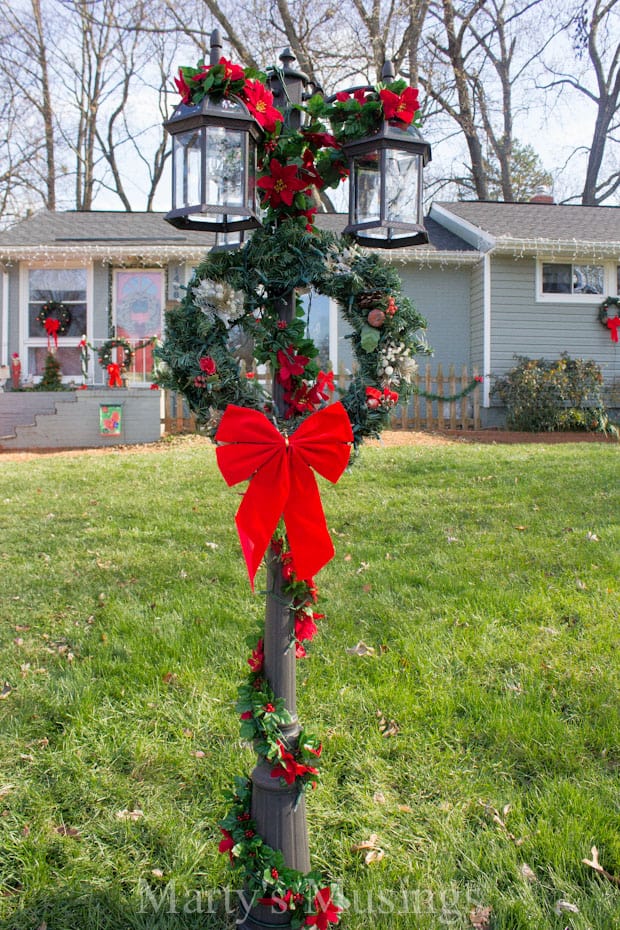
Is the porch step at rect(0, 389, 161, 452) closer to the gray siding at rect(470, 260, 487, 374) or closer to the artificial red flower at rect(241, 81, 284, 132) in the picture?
the gray siding at rect(470, 260, 487, 374)

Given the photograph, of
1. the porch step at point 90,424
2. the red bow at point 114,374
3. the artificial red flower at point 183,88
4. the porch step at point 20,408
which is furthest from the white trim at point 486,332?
the artificial red flower at point 183,88

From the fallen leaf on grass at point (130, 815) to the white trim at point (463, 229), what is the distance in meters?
12.0

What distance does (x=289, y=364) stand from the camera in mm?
1813

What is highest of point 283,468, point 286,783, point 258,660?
point 283,468

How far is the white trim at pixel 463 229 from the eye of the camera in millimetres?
12539

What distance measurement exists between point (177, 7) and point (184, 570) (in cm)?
2043

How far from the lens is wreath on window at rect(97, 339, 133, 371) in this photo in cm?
1161

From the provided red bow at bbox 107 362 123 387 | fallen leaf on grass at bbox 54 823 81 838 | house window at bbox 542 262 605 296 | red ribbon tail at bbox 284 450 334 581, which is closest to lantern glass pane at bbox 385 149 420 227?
red ribbon tail at bbox 284 450 334 581

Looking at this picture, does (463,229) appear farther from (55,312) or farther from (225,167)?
(225,167)

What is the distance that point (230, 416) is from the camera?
164 cm

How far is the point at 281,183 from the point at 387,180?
0.30 meters

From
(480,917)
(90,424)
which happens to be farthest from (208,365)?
(90,424)

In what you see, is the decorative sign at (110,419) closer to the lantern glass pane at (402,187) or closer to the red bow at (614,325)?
the red bow at (614,325)

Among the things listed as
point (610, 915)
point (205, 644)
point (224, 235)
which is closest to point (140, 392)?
point (205, 644)
